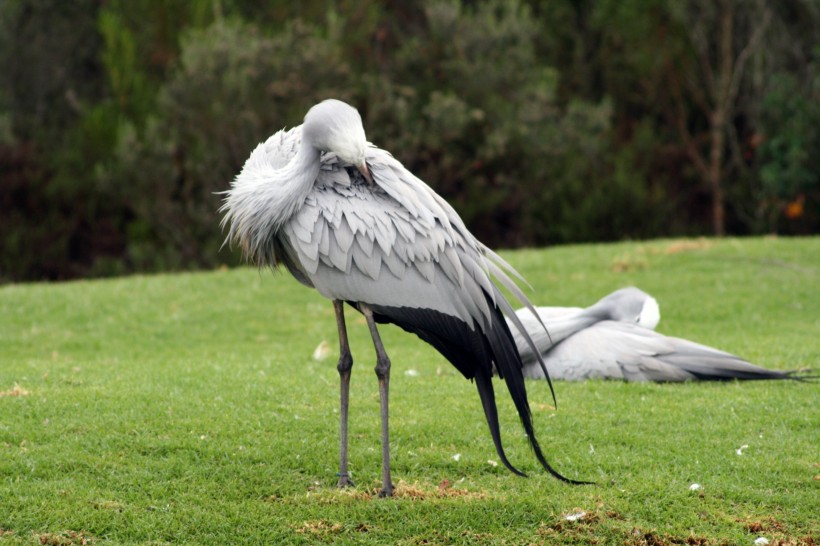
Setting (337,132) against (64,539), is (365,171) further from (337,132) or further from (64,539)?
(64,539)

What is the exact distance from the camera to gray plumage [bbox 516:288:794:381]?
27.7 feet

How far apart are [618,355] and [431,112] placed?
1416 centimetres

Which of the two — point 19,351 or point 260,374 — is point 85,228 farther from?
point 260,374

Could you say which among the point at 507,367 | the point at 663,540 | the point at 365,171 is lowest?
the point at 663,540

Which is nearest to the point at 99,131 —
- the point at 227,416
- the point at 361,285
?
the point at 227,416

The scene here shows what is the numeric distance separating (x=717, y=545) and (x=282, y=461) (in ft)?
8.43

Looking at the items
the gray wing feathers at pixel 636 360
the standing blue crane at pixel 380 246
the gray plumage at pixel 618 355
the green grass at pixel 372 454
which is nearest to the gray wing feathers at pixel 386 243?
the standing blue crane at pixel 380 246

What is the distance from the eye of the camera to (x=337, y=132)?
18.1ft

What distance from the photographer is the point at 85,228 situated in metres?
24.3

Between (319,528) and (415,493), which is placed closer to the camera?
(319,528)

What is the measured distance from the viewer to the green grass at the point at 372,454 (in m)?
5.40

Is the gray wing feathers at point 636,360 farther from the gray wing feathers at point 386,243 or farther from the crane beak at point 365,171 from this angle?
the crane beak at point 365,171

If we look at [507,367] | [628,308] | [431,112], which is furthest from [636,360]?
[431,112]

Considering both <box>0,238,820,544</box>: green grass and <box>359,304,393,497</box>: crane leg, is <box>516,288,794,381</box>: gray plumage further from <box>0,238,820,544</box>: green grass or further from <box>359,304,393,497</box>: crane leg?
<box>359,304,393,497</box>: crane leg
